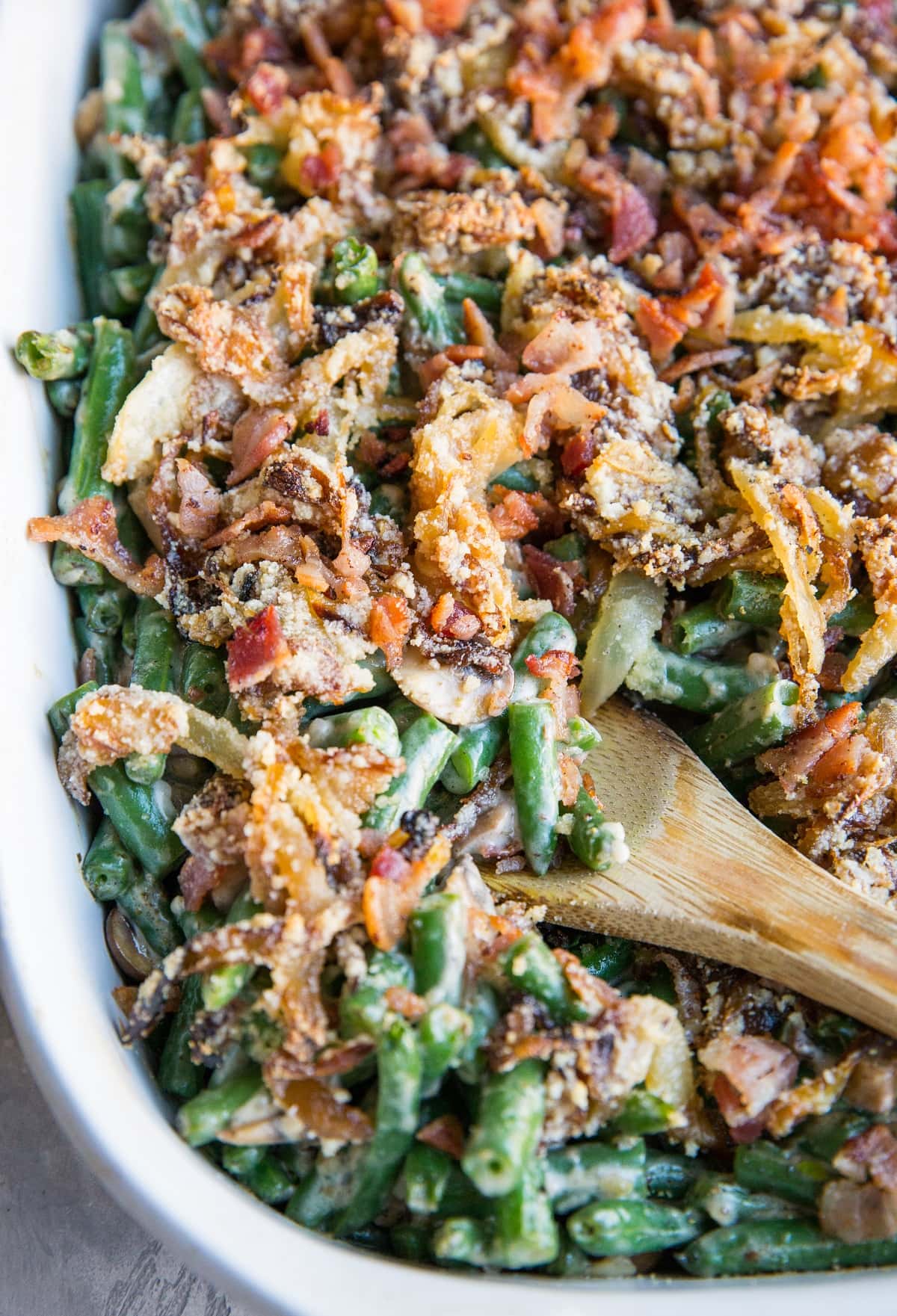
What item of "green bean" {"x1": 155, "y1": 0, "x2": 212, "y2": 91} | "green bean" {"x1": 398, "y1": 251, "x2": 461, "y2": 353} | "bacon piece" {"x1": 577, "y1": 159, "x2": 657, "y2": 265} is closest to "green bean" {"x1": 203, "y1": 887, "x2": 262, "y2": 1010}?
"green bean" {"x1": 398, "y1": 251, "x2": 461, "y2": 353}

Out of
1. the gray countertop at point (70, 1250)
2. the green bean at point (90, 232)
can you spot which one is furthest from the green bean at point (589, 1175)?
the green bean at point (90, 232)

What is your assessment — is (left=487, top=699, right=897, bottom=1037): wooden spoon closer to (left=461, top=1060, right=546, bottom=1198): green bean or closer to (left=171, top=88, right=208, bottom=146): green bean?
(left=461, top=1060, right=546, bottom=1198): green bean

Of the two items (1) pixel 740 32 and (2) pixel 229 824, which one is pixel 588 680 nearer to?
(2) pixel 229 824

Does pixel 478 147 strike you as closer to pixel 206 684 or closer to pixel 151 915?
pixel 206 684

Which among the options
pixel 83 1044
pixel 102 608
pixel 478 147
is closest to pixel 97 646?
pixel 102 608

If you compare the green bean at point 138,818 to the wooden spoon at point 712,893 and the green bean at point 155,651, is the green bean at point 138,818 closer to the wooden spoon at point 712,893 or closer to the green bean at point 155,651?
the green bean at point 155,651

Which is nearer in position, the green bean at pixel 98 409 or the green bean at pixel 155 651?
the green bean at pixel 155 651
